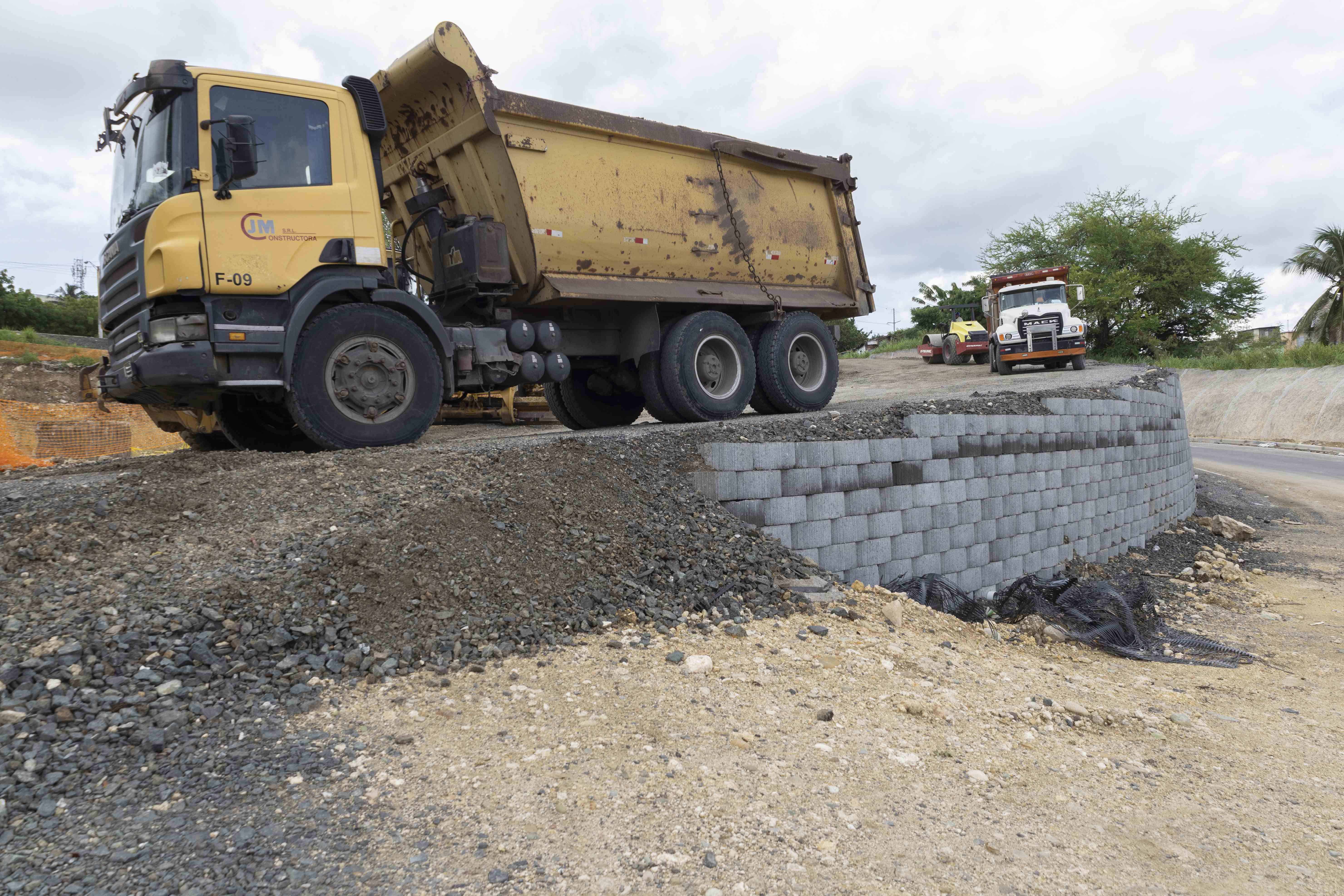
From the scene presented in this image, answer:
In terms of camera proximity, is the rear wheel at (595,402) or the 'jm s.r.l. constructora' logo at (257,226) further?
the rear wheel at (595,402)

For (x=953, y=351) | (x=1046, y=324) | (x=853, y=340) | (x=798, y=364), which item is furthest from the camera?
(x=853, y=340)

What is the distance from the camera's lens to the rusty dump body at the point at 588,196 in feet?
22.9

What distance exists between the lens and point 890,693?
13.5 feet

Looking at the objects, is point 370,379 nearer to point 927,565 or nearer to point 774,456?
point 774,456

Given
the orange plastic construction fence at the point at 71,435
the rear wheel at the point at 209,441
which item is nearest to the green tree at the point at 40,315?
the orange plastic construction fence at the point at 71,435

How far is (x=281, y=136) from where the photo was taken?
5.88 meters

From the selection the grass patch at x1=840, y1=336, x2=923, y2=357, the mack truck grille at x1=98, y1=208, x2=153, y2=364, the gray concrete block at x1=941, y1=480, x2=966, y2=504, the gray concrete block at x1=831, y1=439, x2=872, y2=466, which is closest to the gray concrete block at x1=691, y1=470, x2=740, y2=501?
the gray concrete block at x1=831, y1=439, x2=872, y2=466

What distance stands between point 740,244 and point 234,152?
4.72 meters

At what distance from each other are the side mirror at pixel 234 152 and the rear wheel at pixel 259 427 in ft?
5.65

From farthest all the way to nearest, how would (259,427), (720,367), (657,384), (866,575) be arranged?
(720,367)
(657,384)
(259,427)
(866,575)

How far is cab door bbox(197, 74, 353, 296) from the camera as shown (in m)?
5.57

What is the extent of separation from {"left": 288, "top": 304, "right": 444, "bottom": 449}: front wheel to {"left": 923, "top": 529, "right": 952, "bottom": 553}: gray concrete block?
424 cm

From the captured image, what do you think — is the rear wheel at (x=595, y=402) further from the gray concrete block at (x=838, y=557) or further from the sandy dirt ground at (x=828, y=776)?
the sandy dirt ground at (x=828, y=776)

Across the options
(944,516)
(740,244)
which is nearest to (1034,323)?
(740,244)
